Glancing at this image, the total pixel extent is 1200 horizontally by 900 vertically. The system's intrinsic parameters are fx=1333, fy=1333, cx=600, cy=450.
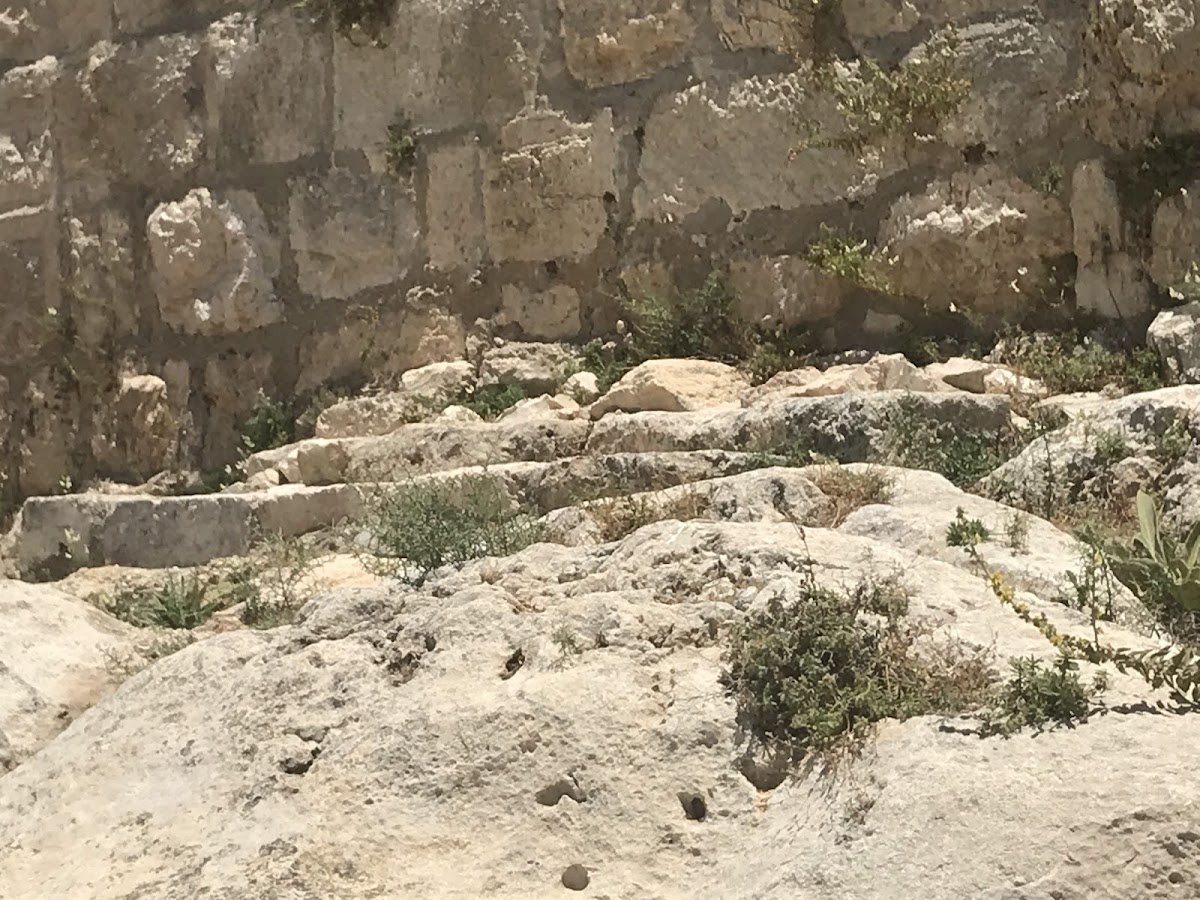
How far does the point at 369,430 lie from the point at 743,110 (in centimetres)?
221

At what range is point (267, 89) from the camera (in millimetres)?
6641

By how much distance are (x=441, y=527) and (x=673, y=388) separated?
1.92m

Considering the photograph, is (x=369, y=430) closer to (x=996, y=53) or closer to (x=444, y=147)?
(x=444, y=147)

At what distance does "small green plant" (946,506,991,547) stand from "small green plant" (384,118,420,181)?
12.8 feet

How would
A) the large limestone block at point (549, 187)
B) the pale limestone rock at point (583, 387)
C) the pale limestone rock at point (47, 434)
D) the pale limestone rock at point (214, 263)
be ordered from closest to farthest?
the pale limestone rock at point (583, 387) < the large limestone block at point (549, 187) < the pale limestone rock at point (214, 263) < the pale limestone rock at point (47, 434)

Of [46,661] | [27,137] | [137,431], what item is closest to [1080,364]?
[46,661]

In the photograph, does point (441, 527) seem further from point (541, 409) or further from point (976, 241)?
point (976, 241)

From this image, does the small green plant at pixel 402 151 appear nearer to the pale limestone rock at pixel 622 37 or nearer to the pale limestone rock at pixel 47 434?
the pale limestone rock at pixel 622 37

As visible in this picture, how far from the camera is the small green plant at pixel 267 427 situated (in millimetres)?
6426

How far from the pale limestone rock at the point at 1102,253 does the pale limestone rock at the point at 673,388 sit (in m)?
1.40

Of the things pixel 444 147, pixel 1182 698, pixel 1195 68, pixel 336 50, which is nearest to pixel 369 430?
pixel 444 147

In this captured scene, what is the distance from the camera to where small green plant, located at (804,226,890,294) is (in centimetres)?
554

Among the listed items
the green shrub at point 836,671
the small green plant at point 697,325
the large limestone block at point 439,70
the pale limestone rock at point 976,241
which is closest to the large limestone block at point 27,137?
the large limestone block at point 439,70

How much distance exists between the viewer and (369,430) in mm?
6094
